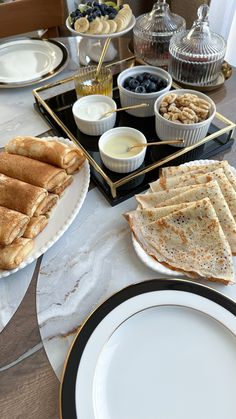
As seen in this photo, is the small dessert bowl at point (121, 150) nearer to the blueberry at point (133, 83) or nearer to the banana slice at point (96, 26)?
the blueberry at point (133, 83)

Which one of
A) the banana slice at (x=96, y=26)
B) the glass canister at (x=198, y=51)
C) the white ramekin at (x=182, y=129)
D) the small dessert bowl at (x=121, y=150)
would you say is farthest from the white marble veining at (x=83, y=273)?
the banana slice at (x=96, y=26)

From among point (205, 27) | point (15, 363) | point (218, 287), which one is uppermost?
point (205, 27)

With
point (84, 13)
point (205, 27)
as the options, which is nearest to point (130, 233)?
point (205, 27)

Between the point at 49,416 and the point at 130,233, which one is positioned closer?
the point at 49,416

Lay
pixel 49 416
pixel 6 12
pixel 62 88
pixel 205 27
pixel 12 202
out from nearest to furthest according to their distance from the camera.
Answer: pixel 49 416 < pixel 12 202 < pixel 205 27 < pixel 62 88 < pixel 6 12

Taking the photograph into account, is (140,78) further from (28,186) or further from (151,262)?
(151,262)

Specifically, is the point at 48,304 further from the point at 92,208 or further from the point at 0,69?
the point at 0,69

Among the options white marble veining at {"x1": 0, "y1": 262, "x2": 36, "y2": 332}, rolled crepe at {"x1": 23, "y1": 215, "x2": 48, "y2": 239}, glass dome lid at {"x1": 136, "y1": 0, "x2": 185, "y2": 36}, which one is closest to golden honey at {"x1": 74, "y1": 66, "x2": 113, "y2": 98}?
glass dome lid at {"x1": 136, "y1": 0, "x2": 185, "y2": 36}
